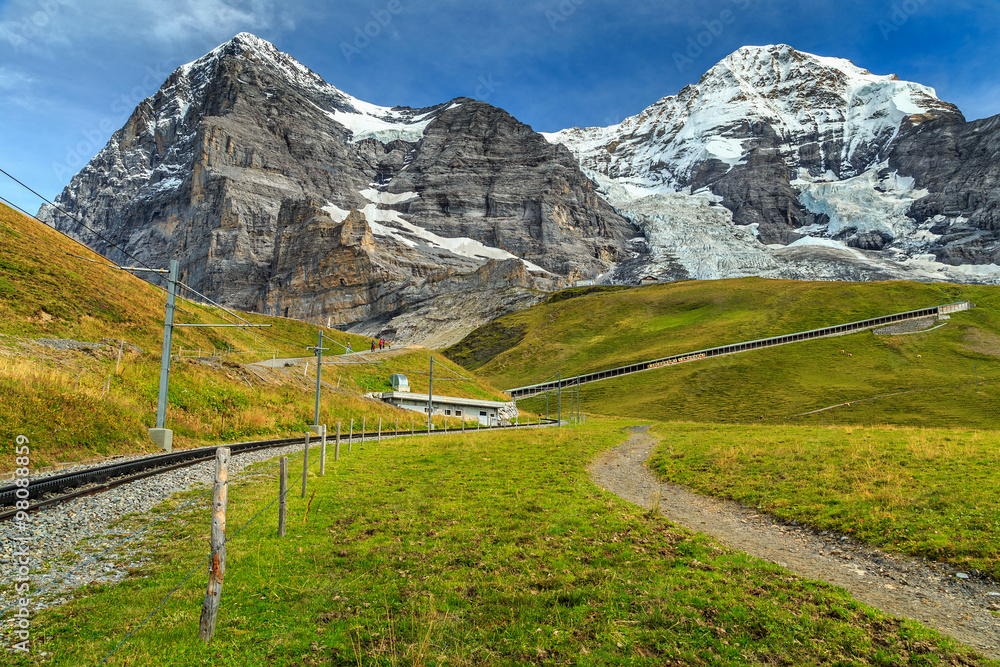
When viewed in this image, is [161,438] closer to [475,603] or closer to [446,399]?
[475,603]

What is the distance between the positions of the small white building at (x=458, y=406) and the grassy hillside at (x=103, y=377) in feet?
20.8

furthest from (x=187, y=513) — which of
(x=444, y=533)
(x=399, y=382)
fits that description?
(x=399, y=382)

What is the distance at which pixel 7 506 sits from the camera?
1105cm

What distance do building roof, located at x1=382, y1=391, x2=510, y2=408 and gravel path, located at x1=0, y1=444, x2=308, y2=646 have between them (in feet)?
155

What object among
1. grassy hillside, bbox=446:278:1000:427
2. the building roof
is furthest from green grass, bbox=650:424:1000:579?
grassy hillside, bbox=446:278:1000:427

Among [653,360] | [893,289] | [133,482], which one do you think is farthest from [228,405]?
[893,289]

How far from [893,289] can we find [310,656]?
6587 inches

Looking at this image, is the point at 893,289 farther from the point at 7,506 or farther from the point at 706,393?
the point at 7,506

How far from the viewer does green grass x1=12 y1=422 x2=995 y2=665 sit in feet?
21.6

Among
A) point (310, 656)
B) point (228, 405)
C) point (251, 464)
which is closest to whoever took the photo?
point (310, 656)

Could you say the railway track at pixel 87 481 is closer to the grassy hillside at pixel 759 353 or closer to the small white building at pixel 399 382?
the small white building at pixel 399 382

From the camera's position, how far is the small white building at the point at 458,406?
204 feet

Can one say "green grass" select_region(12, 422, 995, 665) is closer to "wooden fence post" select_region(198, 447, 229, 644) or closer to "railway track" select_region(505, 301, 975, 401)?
"wooden fence post" select_region(198, 447, 229, 644)

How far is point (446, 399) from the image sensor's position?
217 feet
